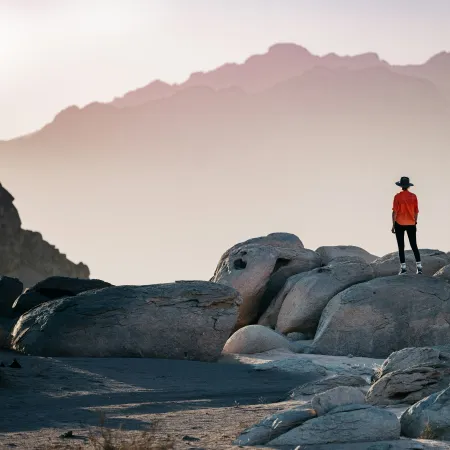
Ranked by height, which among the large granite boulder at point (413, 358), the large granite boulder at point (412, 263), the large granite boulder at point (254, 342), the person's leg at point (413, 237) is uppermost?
the person's leg at point (413, 237)

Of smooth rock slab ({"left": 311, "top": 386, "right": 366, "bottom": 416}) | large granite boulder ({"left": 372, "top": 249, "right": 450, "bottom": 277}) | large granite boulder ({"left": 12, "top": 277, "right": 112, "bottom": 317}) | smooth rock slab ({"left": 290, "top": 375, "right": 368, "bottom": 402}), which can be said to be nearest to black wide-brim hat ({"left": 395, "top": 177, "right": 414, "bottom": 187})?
large granite boulder ({"left": 372, "top": 249, "right": 450, "bottom": 277})

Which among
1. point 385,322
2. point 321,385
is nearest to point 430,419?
point 321,385

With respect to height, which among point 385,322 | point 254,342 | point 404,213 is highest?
point 404,213

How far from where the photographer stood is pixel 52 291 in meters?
23.8

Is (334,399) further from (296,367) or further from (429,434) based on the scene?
(296,367)

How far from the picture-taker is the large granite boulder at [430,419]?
1073cm

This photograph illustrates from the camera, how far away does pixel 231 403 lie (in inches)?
562

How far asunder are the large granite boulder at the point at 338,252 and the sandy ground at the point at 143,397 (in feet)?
22.6

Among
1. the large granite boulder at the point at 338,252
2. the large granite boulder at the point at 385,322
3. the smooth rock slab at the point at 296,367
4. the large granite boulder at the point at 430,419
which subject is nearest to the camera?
the large granite boulder at the point at 430,419

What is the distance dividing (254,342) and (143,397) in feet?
22.4

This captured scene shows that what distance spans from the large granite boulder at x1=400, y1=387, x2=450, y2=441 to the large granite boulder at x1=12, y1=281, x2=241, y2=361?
353 inches

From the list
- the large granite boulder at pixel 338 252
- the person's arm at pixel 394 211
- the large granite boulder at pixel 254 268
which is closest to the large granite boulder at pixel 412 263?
the large granite boulder at pixel 338 252

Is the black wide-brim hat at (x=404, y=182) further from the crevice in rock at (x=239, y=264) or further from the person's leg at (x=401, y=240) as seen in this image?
the crevice in rock at (x=239, y=264)

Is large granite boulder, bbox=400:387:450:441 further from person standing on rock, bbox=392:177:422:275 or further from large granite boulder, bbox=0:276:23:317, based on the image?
large granite boulder, bbox=0:276:23:317
